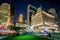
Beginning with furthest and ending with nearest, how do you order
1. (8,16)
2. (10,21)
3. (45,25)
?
1. (45,25)
2. (8,16)
3. (10,21)

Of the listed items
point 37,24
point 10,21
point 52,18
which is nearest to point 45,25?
point 37,24

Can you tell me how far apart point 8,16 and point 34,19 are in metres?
3.95

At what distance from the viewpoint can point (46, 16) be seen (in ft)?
51.7

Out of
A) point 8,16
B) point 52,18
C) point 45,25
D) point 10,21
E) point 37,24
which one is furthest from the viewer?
point 52,18

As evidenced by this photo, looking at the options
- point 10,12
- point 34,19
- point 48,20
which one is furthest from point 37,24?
point 10,12

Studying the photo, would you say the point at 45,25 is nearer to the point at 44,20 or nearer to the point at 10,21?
the point at 44,20

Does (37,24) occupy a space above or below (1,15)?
below

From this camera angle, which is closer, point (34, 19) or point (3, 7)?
point (3, 7)

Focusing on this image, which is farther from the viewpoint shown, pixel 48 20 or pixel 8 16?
pixel 48 20

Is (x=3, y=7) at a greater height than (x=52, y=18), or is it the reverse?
(x=3, y=7)

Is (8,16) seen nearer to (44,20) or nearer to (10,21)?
(10,21)

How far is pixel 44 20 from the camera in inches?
590

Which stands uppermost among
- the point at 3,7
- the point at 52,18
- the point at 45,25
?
the point at 3,7

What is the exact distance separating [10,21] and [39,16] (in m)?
5.26
